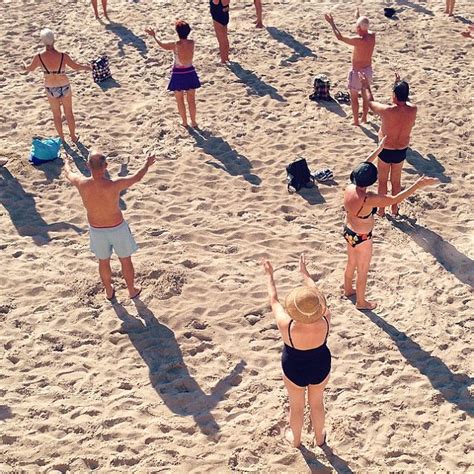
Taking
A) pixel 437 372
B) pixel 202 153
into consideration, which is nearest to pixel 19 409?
pixel 437 372

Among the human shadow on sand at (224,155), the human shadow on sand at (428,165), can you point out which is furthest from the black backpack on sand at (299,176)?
the human shadow on sand at (428,165)

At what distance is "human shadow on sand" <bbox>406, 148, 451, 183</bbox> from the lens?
30.5 feet

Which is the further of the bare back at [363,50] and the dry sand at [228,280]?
the bare back at [363,50]

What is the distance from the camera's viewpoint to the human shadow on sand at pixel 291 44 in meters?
12.8

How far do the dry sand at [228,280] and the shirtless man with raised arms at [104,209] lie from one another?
662mm

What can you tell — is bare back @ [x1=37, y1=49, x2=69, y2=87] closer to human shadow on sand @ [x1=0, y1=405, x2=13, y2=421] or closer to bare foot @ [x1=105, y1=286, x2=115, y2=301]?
bare foot @ [x1=105, y1=286, x2=115, y2=301]

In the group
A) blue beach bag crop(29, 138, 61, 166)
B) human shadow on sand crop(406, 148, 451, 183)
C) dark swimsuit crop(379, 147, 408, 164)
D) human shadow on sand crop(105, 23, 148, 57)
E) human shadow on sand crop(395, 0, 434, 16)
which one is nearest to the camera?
dark swimsuit crop(379, 147, 408, 164)

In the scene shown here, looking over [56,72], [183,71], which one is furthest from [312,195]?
[56,72]

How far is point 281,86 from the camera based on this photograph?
1177 centimetres

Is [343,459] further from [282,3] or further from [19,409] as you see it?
[282,3]

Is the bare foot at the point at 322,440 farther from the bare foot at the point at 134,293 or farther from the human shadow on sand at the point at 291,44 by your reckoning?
the human shadow on sand at the point at 291,44

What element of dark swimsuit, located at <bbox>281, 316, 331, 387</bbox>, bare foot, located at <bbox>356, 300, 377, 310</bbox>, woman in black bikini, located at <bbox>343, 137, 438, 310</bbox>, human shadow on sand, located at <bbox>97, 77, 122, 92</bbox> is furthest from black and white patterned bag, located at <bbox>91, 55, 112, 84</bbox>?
dark swimsuit, located at <bbox>281, 316, 331, 387</bbox>

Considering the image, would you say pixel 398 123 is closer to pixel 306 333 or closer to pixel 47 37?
pixel 306 333

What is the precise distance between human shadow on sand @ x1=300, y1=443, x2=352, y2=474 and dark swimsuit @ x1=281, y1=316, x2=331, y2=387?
2.61 ft
